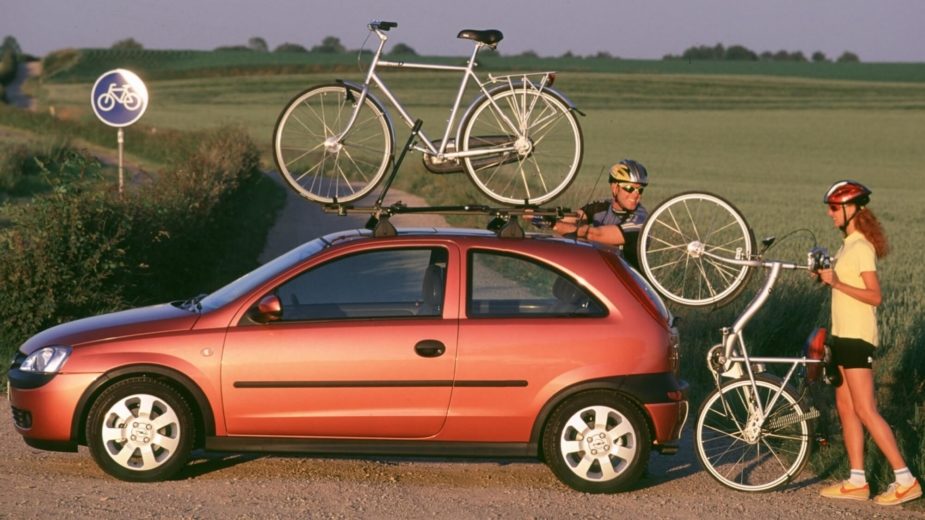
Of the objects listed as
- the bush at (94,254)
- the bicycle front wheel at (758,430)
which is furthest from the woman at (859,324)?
the bush at (94,254)

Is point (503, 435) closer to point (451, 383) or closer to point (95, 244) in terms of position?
point (451, 383)

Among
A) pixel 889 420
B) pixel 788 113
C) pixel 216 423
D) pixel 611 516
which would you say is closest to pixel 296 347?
pixel 216 423

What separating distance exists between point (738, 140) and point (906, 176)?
15.9 meters

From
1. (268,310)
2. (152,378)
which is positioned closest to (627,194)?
(268,310)

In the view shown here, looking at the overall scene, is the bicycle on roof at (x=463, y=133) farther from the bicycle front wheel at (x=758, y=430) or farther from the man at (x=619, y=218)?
the bicycle front wheel at (x=758, y=430)

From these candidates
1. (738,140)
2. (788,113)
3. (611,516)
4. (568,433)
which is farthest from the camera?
(788,113)

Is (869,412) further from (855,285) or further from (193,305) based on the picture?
(193,305)

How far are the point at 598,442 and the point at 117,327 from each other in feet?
9.39

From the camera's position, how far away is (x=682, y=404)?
8469 millimetres

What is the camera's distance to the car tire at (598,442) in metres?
8.35

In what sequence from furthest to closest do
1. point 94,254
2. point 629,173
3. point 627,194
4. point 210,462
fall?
point 94,254 → point 627,194 → point 629,173 → point 210,462

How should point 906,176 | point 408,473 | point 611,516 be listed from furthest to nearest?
point 906,176 < point 408,473 < point 611,516

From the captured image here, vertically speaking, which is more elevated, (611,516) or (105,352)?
(105,352)

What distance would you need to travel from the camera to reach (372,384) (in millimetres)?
8266
